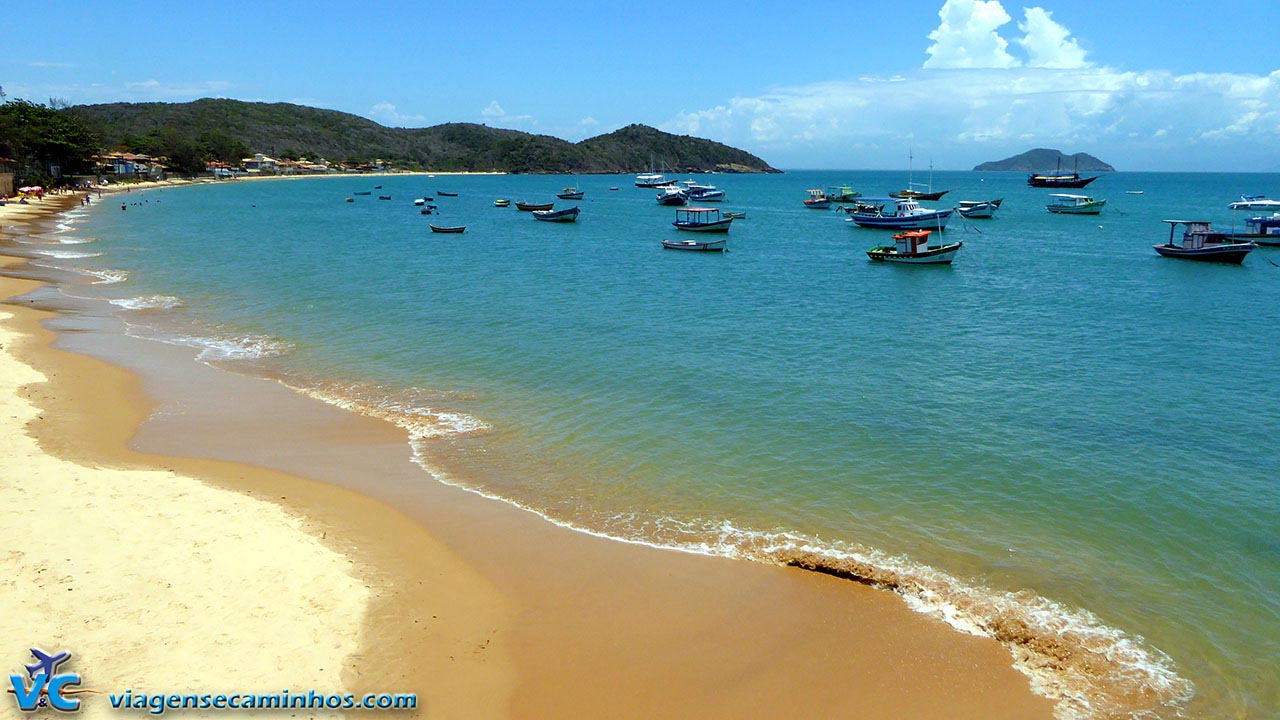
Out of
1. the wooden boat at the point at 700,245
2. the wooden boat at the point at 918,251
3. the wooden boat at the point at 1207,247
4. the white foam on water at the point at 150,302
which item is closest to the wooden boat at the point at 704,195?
the wooden boat at the point at 700,245

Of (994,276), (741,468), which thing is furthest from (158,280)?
(994,276)

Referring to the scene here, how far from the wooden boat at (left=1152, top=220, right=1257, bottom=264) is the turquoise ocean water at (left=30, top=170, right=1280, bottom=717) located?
1.33 m

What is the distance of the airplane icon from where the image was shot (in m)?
8.20

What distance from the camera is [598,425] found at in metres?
18.2

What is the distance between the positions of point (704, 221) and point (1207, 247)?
33.5 m

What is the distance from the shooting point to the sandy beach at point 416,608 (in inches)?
347

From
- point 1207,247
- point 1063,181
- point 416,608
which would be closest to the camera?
point 416,608

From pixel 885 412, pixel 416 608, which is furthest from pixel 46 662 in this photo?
pixel 885 412

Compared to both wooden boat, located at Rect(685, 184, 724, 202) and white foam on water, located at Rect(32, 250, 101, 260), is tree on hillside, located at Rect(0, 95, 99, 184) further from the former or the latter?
wooden boat, located at Rect(685, 184, 724, 202)

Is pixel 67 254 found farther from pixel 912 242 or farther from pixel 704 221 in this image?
pixel 912 242

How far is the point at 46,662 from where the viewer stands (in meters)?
8.30

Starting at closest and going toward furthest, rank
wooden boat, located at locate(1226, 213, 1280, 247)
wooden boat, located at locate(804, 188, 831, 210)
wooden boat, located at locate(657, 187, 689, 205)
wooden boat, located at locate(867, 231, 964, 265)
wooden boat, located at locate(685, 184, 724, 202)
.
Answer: wooden boat, located at locate(867, 231, 964, 265) → wooden boat, located at locate(1226, 213, 1280, 247) → wooden boat, located at locate(657, 187, 689, 205) → wooden boat, located at locate(804, 188, 831, 210) → wooden boat, located at locate(685, 184, 724, 202)

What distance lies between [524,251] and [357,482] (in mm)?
42464

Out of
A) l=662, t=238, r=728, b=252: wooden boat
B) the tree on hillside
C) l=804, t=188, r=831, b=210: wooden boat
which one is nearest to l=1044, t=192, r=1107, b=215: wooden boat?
l=804, t=188, r=831, b=210: wooden boat
